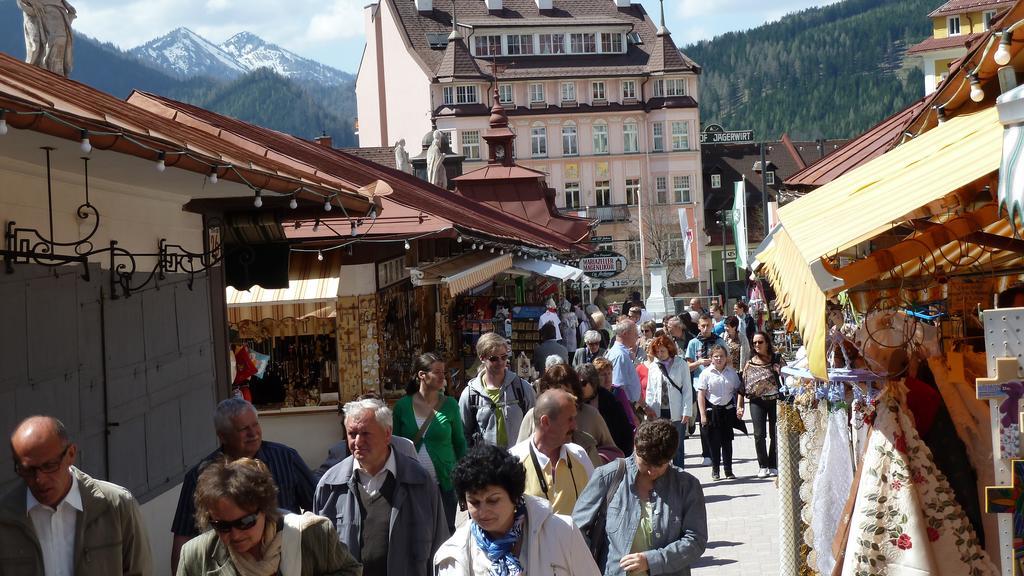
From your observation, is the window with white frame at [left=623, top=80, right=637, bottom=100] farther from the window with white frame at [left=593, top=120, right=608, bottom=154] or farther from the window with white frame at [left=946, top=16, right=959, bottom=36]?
the window with white frame at [left=946, top=16, right=959, bottom=36]

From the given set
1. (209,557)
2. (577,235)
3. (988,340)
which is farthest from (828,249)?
(577,235)

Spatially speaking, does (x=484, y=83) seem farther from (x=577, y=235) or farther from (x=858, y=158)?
(x=858, y=158)

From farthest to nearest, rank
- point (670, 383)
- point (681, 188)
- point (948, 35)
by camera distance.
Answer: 1. point (681, 188)
2. point (948, 35)
3. point (670, 383)

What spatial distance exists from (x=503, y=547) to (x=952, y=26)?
62.5m

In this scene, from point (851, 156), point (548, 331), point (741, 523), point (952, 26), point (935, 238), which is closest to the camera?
point (935, 238)

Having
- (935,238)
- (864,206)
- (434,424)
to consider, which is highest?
(864,206)

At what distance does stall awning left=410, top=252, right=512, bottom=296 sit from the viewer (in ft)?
56.7

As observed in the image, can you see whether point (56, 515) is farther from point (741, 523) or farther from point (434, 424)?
point (741, 523)

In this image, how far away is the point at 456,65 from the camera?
77.1 meters

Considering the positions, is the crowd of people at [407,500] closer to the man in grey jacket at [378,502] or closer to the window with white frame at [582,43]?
the man in grey jacket at [378,502]

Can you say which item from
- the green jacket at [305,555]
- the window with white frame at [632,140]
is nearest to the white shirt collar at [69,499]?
the green jacket at [305,555]

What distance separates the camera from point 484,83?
78000 millimetres

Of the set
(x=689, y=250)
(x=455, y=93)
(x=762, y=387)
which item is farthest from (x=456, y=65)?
(x=762, y=387)

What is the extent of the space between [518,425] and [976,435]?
14.7 feet
